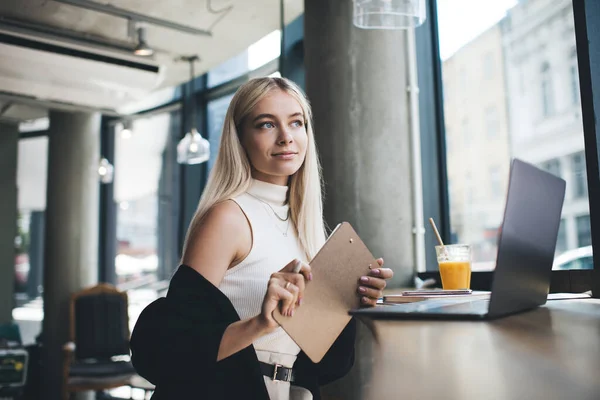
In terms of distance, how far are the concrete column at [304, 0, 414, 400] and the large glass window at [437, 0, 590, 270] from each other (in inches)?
19.4

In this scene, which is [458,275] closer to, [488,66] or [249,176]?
[249,176]

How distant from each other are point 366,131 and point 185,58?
9.84 feet

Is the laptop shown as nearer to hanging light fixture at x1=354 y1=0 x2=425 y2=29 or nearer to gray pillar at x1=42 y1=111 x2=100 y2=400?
hanging light fixture at x1=354 y1=0 x2=425 y2=29

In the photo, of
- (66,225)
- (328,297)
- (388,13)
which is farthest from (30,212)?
(328,297)

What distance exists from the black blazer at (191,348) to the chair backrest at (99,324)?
169 inches

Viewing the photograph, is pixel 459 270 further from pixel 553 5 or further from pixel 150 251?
pixel 150 251

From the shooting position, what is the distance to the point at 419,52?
322 cm

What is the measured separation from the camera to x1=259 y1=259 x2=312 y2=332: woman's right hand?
1038 mm

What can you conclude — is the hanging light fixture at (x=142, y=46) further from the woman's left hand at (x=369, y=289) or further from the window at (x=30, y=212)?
the woman's left hand at (x=369, y=289)

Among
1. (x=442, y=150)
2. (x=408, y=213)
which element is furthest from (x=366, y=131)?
(x=442, y=150)

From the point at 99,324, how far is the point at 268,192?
4315 millimetres

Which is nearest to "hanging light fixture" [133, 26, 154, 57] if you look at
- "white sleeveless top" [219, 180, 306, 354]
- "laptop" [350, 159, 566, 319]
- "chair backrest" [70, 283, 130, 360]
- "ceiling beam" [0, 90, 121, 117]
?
"ceiling beam" [0, 90, 121, 117]

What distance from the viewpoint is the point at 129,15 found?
419 centimetres

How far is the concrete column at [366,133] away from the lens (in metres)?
2.70
